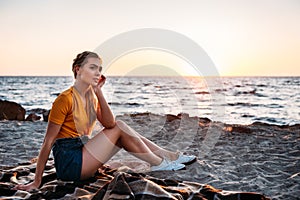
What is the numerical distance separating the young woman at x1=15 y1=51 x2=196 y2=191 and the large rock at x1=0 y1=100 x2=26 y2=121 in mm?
6942

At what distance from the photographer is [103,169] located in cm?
423

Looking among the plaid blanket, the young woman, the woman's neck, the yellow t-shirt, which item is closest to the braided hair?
the young woman

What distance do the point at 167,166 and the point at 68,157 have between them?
1.23 meters

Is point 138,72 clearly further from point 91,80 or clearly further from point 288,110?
point 288,110

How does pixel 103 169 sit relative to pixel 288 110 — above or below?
below

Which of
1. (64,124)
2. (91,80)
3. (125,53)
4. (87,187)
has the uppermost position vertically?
(125,53)

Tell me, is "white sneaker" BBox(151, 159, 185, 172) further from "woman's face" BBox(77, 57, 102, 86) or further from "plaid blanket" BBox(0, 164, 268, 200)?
"woman's face" BBox(77, 57, 102, 86)

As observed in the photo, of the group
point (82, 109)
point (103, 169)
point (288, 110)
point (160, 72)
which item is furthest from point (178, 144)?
point (288, 110)

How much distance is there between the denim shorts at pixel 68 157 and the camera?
3.47 metres

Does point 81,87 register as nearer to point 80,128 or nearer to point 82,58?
point 82,58

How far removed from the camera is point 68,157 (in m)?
3.47

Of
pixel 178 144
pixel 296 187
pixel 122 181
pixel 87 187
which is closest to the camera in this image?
pixel 122 181

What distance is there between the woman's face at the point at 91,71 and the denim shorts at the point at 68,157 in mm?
574

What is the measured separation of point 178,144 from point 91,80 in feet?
9.93
